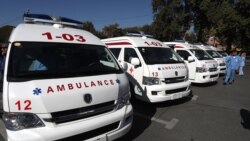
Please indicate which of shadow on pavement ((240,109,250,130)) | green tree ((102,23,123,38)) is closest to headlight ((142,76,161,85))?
shadow on pavement ((240,109,250,130))

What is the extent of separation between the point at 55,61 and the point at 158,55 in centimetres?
421

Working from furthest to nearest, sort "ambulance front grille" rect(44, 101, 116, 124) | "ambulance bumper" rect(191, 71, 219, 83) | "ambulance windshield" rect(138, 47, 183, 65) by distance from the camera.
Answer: "ambulance bumper" rect(191, 71, 219, 83) < "ambulance windshield" rect(138, 47, 183, 65) < "ambulance front grille" rect(44, 101, 116, 124)

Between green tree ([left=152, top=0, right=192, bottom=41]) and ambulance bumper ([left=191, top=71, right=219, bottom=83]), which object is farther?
green tree ([left=152, top=0, right=192, bottom=41])

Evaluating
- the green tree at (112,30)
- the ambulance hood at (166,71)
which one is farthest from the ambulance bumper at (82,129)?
the green tree at (112,30)

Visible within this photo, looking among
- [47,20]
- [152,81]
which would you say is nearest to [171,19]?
[152,81]

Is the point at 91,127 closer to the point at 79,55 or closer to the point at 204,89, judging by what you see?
the point at 79,55

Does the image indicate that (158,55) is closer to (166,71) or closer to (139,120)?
(166,71)

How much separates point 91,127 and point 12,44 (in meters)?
1.89

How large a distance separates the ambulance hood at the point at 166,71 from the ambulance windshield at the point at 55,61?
6.72ft

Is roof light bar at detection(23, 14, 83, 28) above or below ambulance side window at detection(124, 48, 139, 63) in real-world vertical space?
above

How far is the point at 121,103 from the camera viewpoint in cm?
393

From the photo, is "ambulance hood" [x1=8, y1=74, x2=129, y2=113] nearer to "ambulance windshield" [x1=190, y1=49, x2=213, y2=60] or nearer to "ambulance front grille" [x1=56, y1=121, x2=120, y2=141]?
"ambulance front grille" [x1=56, y1=121, x2=120, y2=141]

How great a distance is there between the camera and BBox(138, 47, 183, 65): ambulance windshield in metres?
7.04

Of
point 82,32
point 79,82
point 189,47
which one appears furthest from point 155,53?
point 189,47
